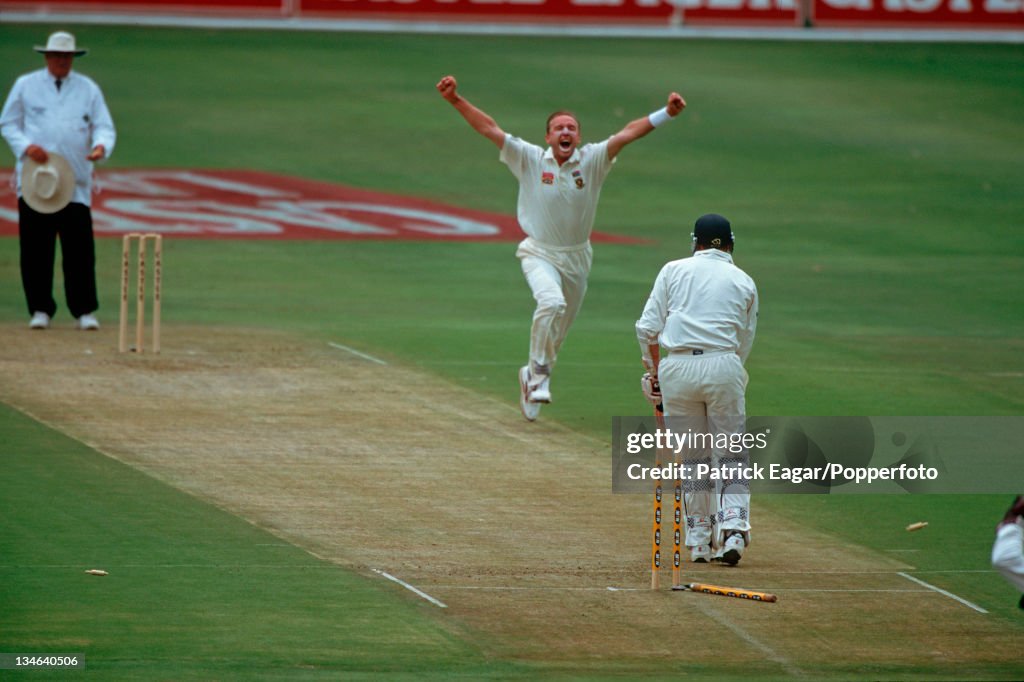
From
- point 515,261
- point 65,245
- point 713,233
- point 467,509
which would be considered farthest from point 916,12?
point 713,233

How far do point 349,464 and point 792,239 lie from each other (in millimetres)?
13152

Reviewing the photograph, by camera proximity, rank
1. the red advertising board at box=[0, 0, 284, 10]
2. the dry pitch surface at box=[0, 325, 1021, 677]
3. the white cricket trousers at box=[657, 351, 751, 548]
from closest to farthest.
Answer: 1. the dry pitch surface at box=[0, 325, 1021, 677]
2. the white cricket trousers at box=[657, 351, 751, 548]
3. the red advertising board at box=[0, 0, 284, 10]

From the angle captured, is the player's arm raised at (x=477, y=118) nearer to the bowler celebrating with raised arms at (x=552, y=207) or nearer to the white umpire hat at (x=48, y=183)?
the bowler celebrating with raised arms at (x=552, y=207)

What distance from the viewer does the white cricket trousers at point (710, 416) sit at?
9.62 metres

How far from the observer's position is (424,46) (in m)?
34.3

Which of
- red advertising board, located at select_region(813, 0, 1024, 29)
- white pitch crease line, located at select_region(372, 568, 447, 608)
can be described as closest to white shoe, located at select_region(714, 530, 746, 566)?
white pitch crease line, located at select_region(372, 568, 447, 608)

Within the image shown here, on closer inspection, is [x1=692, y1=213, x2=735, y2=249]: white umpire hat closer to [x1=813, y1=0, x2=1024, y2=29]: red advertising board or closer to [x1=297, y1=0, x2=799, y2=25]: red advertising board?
[x1=297, y1=0, x2=799, y2=25]: red advertising board

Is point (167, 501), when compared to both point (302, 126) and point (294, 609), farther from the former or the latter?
point (302, 126)

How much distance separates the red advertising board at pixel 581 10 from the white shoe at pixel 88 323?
1724 cm

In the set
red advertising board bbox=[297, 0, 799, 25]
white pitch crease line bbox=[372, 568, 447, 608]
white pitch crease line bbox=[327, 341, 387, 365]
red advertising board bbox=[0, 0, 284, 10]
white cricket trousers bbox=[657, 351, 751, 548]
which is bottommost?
white pitch crease line bbox=[372, 568, 447, 608]

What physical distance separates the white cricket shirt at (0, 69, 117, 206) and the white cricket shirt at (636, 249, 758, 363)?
8.30 meters

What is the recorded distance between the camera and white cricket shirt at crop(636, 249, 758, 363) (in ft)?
31.7

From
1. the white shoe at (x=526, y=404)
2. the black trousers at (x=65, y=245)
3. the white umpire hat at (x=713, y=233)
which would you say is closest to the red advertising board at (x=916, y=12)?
the black trousers at (x=65, y=245)

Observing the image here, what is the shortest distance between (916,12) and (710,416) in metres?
25.3
